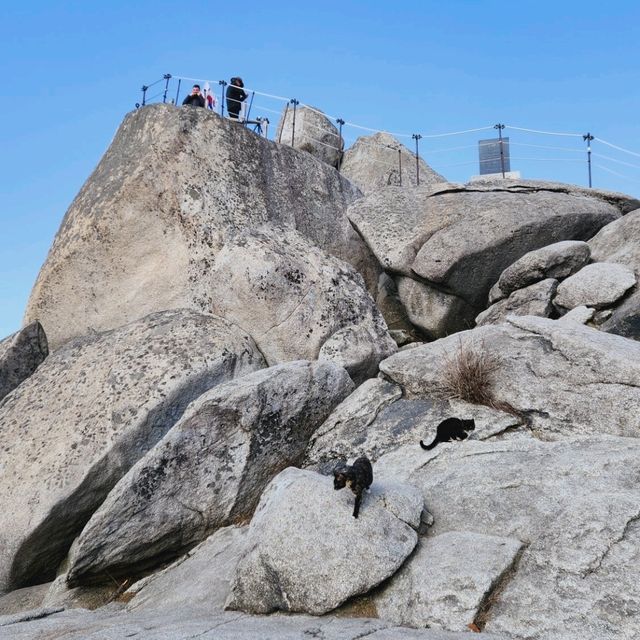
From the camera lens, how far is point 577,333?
945cm

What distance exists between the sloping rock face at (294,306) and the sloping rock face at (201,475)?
85.4 inches

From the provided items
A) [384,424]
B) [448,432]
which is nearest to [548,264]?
[384,424]

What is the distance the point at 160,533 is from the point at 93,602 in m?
0.93

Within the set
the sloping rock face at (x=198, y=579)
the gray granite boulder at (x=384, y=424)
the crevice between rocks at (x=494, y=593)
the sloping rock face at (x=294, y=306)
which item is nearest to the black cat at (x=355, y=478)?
the crevice between rocks at (x=494, y=593)

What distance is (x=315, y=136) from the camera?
1062 inches

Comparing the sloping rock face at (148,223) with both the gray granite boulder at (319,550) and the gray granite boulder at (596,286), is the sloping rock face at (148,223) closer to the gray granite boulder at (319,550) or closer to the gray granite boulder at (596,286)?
the gray granite boulder at (596,286)

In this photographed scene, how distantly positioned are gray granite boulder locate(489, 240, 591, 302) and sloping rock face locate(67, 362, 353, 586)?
6.72 metres

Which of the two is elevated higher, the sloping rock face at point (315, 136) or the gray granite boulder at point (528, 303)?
the sloping rock face at point (315, 136)

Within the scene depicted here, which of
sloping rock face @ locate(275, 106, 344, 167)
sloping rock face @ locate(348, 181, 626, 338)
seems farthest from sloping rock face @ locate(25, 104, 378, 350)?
sloping rock face @ locate(275, 106, 344, 167)

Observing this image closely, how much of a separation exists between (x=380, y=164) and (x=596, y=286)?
1426 centimetres

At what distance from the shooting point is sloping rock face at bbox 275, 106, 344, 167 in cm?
2661

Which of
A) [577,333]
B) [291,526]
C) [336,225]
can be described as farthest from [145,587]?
[336,225]

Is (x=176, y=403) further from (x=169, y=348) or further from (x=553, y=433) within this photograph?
(x=553, y=433)

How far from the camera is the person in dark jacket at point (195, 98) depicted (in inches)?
655
